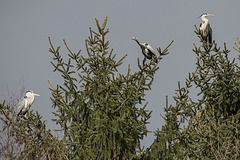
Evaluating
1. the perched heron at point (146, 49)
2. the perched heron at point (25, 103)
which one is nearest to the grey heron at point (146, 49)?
the perched heron at point (146, 49)

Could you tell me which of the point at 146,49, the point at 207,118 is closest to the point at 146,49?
the point at 146,49

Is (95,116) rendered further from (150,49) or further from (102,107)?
(150,49)

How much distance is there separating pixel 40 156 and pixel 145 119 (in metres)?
2.54

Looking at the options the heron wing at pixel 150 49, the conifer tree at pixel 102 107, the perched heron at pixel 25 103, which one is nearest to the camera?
the conifer tree at pixel 102 107

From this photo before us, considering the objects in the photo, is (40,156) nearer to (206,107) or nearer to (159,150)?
(159,150)

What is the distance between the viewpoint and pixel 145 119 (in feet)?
30.7

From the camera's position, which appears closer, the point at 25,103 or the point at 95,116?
the point at 95,116

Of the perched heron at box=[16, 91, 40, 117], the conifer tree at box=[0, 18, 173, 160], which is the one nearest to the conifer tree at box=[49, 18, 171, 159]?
the conifer tree at box=[0, 18, 173, 160]

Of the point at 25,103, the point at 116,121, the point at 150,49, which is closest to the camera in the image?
the point at 116,121

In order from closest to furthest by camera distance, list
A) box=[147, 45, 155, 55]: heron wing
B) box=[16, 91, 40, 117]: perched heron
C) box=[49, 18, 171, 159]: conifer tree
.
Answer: box=[49, 18, 171, 159]: conifer tree, box=[147, 45, 155, 55]: heron wing, box=[16, 91, 40, 117]: perched heron

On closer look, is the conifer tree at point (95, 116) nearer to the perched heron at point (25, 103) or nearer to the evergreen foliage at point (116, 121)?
the evergreen foliage at point (116, 121)

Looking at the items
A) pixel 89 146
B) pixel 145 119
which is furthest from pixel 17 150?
pixel 145 119

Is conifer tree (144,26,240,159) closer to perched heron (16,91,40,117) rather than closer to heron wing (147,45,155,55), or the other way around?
heron wing (147,45,155,55)

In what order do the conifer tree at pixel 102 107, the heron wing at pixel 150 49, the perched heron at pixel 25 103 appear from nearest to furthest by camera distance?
the conifer tree at pixel 102 107, the heron wing at pixel 150 49, the perched heron at pixel 25 103
